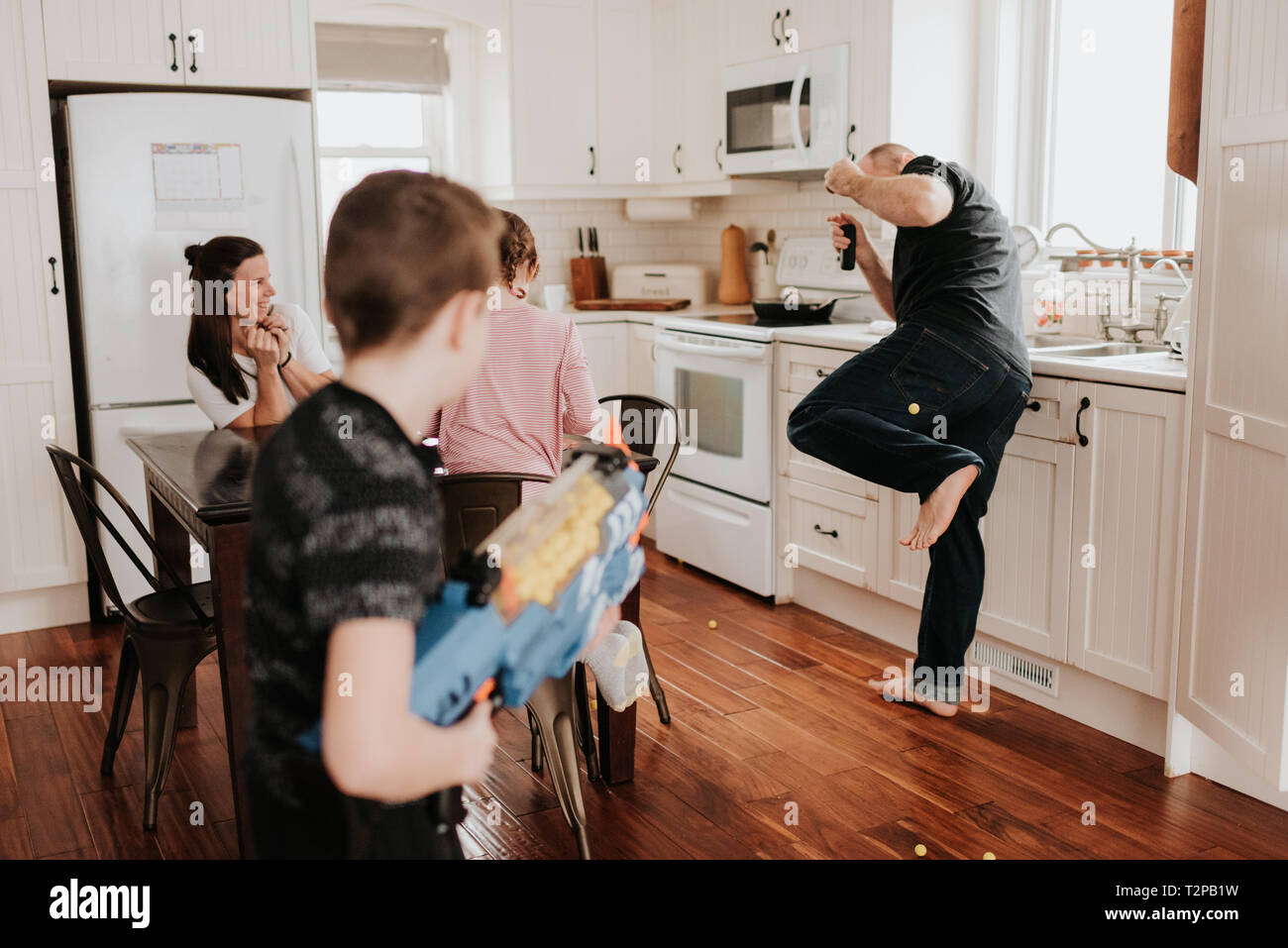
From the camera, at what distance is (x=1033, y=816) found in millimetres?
2602

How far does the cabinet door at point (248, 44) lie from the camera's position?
4.08 metres

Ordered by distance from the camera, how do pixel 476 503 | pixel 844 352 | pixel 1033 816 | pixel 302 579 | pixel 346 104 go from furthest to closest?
pixel 346 104
pixel 844 352
pixel 1033 816
pixel 476 503
pixel 302 579

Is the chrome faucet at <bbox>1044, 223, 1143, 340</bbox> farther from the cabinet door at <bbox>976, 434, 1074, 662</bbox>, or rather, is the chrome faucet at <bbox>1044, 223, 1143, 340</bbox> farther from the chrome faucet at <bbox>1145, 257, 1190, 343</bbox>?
the cabinet door at <bbox>976, 434, 1074, 662</bbox>

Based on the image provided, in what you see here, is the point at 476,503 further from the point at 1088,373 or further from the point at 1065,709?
the point at 1065,709

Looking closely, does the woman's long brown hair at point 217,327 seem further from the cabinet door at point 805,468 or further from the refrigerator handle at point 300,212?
the cabinet door at point 805,468

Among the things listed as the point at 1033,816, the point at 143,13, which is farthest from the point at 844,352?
the point at 143,13

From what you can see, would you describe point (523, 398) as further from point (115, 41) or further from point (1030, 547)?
→ point (115, 41)

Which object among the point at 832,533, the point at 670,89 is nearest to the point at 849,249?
the point at 832,533

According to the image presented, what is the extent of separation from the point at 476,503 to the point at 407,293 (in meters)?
1.20

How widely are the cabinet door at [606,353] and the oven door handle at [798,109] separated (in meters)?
1.12

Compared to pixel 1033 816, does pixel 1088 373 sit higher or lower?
higher

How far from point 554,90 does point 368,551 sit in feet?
14.6

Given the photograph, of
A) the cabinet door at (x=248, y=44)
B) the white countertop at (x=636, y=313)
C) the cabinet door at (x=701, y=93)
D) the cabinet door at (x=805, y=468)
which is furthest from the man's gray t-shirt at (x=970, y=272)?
the cabinet door at (x=248, y=44)

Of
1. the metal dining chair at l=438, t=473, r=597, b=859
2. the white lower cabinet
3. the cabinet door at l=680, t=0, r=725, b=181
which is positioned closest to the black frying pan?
the white lower cabinet
